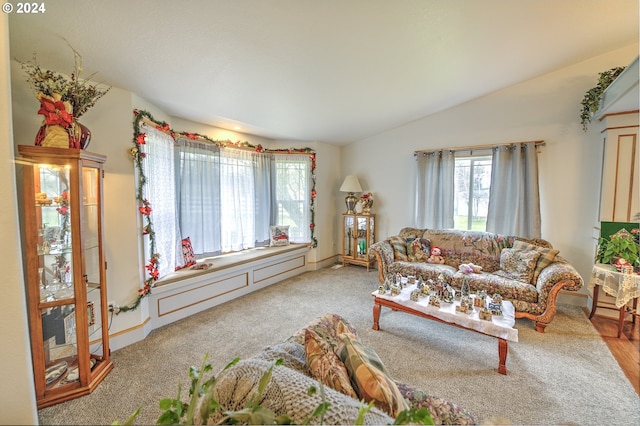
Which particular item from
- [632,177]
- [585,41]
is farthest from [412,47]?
[632,177]

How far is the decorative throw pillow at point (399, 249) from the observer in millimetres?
3445

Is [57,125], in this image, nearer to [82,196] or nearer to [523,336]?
[82,196]

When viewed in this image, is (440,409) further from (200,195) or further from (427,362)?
(200,195)

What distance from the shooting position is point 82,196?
156 centimetres

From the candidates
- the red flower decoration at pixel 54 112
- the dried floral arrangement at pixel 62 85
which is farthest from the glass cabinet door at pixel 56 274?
the dried floral arrangement at pixel 62 85

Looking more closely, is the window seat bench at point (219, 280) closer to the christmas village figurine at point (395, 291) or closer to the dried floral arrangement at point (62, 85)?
the dried floral arrangement at point (62, 85)

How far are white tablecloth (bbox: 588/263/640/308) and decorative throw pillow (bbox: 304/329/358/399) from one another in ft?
9.50

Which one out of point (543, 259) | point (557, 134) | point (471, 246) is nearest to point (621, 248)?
point (543, 259)

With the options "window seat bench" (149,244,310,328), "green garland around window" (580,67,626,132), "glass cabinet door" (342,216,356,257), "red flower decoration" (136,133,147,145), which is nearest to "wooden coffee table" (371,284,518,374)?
"window seat bench" (149,244,310,328)

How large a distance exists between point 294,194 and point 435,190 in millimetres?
2309

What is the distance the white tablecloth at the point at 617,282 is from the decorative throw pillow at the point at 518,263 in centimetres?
47

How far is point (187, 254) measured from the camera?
2934 mm

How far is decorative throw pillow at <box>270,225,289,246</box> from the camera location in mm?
4051

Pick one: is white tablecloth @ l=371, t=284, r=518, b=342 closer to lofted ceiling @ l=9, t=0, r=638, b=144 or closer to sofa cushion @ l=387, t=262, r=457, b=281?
sofa cushion @ l=387, t=262, r=457, b=281
